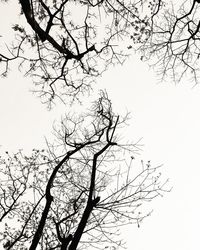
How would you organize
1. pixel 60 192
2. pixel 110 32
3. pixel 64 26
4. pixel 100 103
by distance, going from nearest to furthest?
pixel 64 26
pixel 110 32
pixel 100 103
pixel 60 192

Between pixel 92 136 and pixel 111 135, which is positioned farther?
pixel 92 136

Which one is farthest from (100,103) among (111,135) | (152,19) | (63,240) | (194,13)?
(63,240)

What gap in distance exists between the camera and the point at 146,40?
7.59m

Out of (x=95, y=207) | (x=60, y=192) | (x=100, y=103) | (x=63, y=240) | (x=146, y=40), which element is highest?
(x=146, y=40)

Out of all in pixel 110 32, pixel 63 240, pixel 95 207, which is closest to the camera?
pixel 63 240

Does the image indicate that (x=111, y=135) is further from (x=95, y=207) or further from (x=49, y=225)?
(x=49, y=225)

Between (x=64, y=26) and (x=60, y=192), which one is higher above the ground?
(x=64, y=26)

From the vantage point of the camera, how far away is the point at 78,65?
26.9ft

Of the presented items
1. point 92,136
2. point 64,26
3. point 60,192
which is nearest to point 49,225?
point 60,192

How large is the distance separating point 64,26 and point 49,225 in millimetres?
6255

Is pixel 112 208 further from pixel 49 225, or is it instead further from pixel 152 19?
pixel 152 19

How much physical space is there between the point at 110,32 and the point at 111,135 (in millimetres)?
2647

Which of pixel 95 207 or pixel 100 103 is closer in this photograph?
pixel 95 207

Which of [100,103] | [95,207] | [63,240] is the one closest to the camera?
[63,240]
